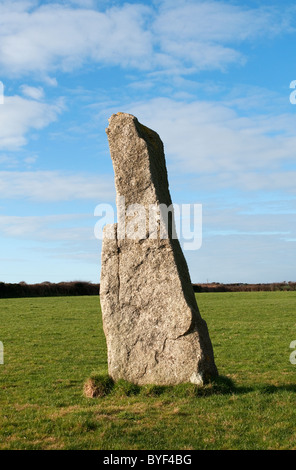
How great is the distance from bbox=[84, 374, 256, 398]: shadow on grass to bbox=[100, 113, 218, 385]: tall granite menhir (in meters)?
0.17

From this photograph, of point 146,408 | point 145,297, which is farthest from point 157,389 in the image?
point 145,297

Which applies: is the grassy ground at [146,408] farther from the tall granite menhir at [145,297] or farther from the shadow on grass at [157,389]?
the tall granite menhir at [145,297]

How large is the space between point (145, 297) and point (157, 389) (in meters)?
1.98

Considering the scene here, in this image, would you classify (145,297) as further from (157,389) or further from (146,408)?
(146,408)

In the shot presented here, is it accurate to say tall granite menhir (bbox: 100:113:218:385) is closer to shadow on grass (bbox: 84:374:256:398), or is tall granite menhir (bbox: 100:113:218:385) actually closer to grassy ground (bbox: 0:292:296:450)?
shadow on grass (bbox: 84:374:256:398)

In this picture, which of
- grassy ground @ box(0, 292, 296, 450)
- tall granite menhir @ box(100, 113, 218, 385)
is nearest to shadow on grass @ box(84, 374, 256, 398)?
grassy ground @ box(0, 292, 296, 450)

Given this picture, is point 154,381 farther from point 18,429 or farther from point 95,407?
point 18,429

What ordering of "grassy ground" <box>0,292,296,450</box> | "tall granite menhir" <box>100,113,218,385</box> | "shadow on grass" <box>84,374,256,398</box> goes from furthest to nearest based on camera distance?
"tall granite menhir" <box>100,113,218,385</box>
"shadow on grass" <box>84,374,256,398</box>
"grassy ground" <box>0,292,296,450</box>

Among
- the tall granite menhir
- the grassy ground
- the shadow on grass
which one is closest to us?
the grassy ground

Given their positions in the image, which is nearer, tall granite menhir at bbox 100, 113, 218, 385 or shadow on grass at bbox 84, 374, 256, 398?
shadow on grass at bbox 84, 374, 256, 398

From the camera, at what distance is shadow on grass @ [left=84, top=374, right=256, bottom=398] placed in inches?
402

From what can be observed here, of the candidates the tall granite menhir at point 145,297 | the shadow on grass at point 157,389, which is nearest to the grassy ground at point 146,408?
the shadow on grass at point 157,389

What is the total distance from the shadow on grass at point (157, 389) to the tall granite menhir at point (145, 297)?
6.8 inches
